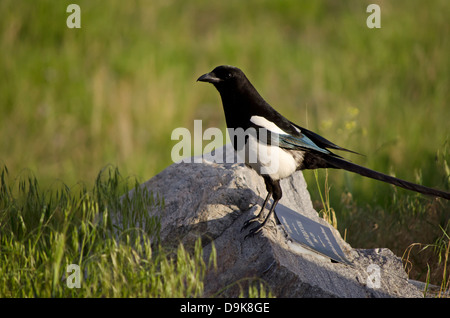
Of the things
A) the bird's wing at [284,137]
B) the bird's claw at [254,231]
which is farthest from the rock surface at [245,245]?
the bird's wing at [284,137]

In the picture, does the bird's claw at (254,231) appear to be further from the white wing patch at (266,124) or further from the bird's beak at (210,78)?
the bird's beak at (210,78)

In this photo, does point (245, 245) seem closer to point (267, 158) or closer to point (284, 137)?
point (267, 158)

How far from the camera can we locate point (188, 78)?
31.5 ft

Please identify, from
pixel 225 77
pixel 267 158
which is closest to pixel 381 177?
Answer: pixel 267 158

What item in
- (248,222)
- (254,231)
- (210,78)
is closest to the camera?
(254,231)

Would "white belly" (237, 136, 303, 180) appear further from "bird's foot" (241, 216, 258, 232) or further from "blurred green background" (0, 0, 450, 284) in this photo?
"blurred green background" (0, 0, 450, 284)

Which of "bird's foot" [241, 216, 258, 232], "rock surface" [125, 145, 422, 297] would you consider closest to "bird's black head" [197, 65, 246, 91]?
"rock surface" [125, 145, 422, 297]

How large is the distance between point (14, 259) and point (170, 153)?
175 inches

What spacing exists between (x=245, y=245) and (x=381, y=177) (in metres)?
0.97

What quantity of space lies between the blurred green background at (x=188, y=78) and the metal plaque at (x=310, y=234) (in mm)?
2210

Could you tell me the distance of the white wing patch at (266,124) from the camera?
4.18 m

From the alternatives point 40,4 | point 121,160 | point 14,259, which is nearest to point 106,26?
point 40,4

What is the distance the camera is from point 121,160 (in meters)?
7.97

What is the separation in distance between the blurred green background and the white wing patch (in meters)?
2.52
